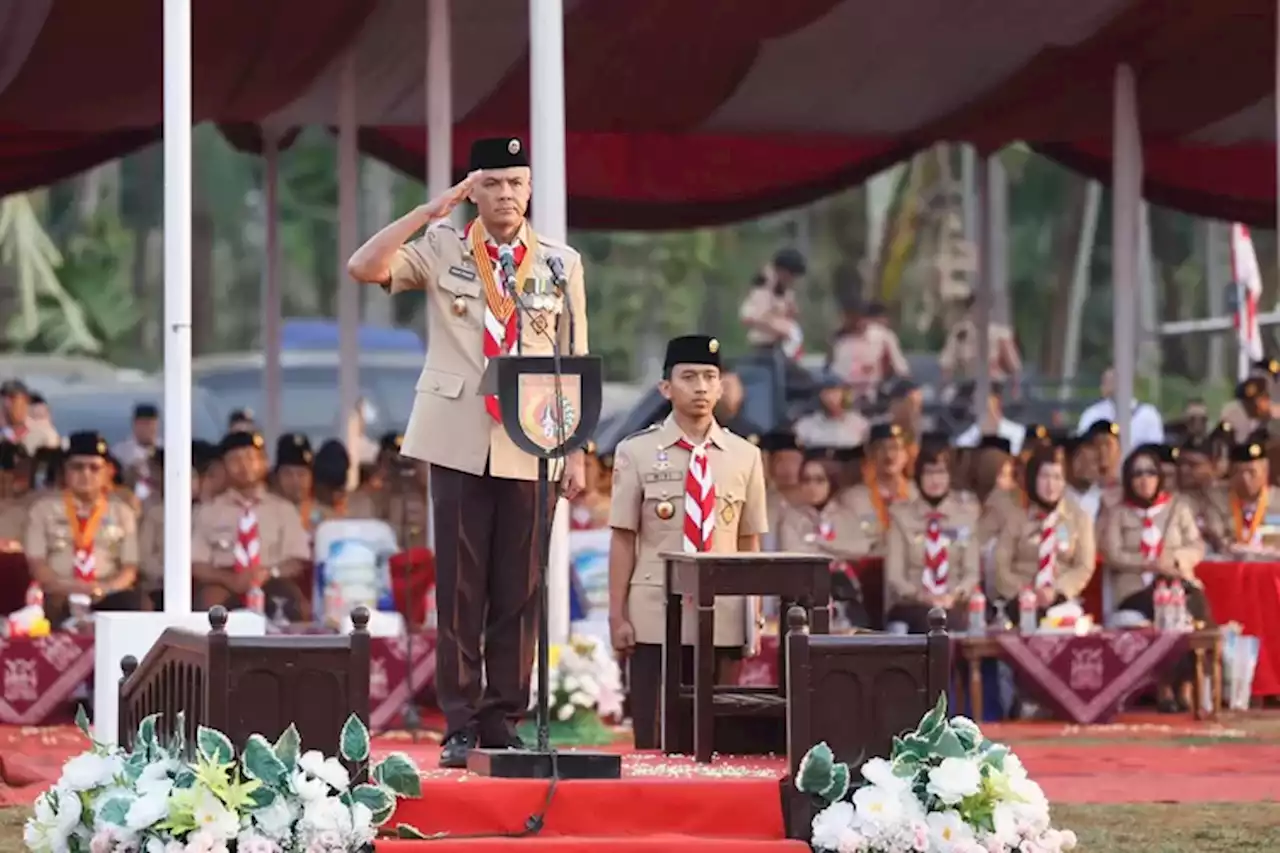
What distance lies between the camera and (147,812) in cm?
808

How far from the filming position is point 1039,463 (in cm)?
1561

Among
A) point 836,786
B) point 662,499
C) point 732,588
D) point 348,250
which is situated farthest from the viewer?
point 348,250

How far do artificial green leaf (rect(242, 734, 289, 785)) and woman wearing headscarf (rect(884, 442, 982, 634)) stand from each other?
24.1ft

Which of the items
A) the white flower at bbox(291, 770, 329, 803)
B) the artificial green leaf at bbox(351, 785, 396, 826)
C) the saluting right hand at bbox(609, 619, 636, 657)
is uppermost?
the saluting right hand at bbox(609, 619, 636, 657)

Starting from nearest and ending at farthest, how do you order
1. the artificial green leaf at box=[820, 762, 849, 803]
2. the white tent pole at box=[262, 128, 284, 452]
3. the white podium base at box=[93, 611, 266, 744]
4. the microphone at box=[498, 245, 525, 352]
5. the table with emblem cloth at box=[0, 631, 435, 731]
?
the artificial green leaf at box=[820, 762, 849, 803] < the microphone at box=[498, 245, 525, 352] < the white podium base at box=[93, 611, 266, 744] < the table with emblem cloth at box=[0, 631, 435, 731] < the white tent pole at box=[262, 128, 284, 452]

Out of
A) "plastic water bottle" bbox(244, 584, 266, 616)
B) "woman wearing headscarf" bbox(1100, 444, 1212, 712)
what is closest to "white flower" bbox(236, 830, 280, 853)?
"plastic water bottle" bbox(244, 584, 266, 616)

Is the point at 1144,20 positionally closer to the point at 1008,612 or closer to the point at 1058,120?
the point at 1058,120

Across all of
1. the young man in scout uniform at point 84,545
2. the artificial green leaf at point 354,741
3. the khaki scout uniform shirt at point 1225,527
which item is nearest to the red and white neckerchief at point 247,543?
the young man in scout uniform at point 84,545

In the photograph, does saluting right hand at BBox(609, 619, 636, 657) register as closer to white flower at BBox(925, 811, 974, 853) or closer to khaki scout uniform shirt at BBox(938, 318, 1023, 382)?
white flower at BBox(925, 811, 974, 853)

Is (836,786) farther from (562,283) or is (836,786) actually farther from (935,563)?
(935,563)

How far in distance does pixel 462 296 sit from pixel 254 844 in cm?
188

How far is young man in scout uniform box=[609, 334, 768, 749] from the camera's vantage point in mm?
9914

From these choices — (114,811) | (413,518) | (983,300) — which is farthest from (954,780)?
(983,300)

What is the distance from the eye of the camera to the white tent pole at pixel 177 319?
11.9m
